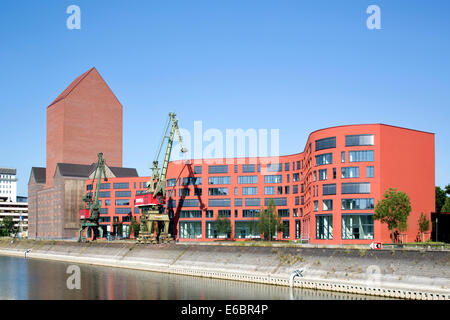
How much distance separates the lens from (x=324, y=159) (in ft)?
324

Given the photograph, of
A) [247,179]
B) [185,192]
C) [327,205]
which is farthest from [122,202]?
[327,205]

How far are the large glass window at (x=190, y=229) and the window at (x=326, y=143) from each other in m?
46.6

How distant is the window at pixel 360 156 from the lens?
9325 centimetres

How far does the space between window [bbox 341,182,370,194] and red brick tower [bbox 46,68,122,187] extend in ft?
388

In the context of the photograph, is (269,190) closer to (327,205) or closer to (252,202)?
(252,202)

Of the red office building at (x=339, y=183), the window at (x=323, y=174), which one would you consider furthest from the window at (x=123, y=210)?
the window at (x=323, y=174)

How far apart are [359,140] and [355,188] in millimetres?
8425

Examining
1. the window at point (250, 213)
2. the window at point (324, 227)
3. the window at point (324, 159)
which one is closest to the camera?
the window at point (324, 227)

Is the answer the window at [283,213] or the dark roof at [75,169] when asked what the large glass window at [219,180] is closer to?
the window at [283,213]

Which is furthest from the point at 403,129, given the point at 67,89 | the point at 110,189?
the point at 67,89

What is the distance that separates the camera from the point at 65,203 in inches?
6732

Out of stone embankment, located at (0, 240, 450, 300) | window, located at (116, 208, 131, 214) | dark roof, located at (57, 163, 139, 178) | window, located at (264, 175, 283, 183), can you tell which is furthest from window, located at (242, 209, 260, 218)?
dark roof, located at (57, 163, 139, 178)

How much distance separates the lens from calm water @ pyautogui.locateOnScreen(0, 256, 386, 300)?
2205 inches

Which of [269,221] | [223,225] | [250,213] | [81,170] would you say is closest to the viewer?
[269,221]
